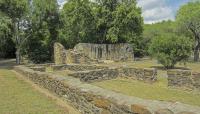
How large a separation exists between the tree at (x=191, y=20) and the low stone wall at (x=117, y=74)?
81.2ft

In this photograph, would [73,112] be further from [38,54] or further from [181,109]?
[38,54]

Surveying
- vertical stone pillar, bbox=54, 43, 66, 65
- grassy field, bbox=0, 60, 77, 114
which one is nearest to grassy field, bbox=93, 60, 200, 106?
grassy field, bbox=0, 60, 77, 114

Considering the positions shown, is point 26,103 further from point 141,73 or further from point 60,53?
point 60,53

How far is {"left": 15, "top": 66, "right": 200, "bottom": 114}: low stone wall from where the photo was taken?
468 centimetres

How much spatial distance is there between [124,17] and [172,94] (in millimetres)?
20966

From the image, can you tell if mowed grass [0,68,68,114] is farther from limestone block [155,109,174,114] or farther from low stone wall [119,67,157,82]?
low stone wall [119,67,157,82]

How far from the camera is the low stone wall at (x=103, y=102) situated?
4.68 metres

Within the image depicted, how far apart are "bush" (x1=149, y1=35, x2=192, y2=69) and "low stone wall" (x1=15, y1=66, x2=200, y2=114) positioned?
566 inches

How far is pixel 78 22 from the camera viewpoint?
114 ft

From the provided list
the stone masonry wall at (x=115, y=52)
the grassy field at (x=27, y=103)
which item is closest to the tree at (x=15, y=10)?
the stone masonry wall at (x=115, y=52)

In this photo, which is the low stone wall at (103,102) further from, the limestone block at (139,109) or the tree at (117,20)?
the tree at (117,20)

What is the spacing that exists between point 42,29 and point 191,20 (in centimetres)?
1962

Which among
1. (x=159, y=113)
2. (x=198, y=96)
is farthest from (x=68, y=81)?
(x=198, y=96)

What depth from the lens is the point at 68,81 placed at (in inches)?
348
